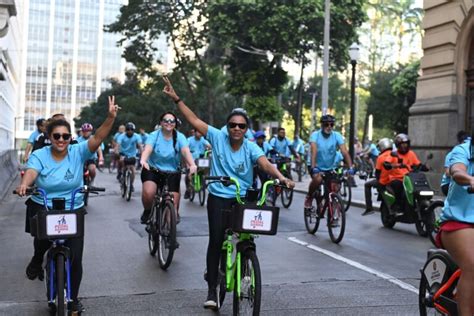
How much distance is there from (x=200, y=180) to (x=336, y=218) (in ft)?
20.0

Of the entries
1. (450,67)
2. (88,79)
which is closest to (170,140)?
(450,67)

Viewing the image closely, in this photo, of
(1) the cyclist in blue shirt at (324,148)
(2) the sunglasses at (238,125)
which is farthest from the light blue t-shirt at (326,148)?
(2) the sunglasses at (238,125)

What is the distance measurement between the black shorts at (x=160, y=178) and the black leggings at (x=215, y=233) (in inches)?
111

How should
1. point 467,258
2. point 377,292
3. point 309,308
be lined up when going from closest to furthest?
point 467,258, point 309,308, point 377,292

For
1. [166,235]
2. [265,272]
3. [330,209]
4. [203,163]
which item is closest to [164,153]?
[166,235]

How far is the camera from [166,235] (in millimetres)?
7488

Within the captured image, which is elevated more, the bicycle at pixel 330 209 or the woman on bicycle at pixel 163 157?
the woman on bicycle at pixel 163 157

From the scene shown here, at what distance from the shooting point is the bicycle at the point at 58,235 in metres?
4.66

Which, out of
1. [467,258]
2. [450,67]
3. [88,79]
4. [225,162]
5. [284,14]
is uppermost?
[88,79]

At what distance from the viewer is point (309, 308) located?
561 cm

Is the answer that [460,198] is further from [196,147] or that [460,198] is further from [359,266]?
[196,147]

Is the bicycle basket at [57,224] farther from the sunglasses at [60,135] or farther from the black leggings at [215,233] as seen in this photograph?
the black leggings at [215,233]

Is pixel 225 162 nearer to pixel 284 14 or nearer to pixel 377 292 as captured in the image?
pixel 377 292

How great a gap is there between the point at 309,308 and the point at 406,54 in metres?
49.3
